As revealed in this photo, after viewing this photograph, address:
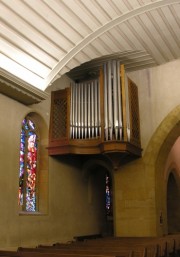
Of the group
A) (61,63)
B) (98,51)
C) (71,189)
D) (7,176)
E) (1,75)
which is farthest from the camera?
(71,189)

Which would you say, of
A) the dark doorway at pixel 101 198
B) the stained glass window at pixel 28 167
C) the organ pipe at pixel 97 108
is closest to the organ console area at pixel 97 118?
the organ pipe at pixel 97 108

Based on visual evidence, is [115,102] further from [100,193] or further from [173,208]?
[173,208]

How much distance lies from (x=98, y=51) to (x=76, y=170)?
372 centimetres

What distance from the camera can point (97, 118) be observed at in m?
10.2

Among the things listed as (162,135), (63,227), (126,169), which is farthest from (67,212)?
(162,135)

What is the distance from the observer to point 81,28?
8.82 m

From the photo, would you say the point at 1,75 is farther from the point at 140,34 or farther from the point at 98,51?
the point at 140,34

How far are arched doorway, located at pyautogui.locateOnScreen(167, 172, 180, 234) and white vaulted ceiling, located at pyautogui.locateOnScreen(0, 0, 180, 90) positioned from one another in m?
7.34

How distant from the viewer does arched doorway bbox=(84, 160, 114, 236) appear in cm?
1163

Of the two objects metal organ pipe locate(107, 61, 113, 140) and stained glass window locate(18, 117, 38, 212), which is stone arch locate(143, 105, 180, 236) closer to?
metal organ pipe locate(107, 61, 113, 140)

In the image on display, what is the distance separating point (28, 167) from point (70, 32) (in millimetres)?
3676

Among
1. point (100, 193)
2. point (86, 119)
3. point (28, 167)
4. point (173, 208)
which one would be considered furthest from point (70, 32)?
point (173, 208)

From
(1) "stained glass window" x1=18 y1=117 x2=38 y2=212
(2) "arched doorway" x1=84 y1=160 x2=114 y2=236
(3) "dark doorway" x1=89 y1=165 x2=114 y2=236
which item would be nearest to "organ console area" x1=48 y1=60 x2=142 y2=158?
(1) "stained glass window" x1=18 y1=117 x2=38 y2=212

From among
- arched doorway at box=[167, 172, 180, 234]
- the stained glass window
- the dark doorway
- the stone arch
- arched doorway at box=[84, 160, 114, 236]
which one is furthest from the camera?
arched doorway at box=[167, 172, 180, 234]
